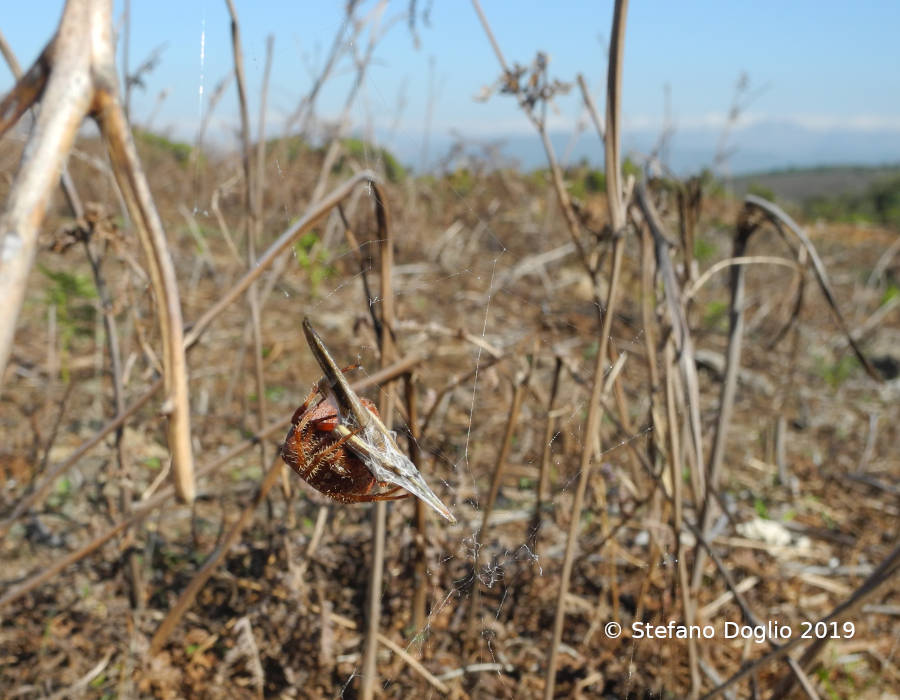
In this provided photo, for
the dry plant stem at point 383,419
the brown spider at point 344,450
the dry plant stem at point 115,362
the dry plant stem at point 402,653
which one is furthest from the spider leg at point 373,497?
the dry plant stem at point 115,362

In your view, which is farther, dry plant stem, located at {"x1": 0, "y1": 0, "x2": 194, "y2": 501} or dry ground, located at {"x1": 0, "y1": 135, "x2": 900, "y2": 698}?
dry ground, located at {"x1": 0, "y1": 135, "x2": 900, "y2": 698}

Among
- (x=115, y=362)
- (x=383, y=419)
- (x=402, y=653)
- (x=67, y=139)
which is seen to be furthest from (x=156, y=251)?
(x=115, y=362)

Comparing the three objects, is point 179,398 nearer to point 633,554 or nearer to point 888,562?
point 888,562

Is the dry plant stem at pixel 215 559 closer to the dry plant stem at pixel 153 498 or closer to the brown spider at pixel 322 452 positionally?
the dry plant stem at pixel 153 498

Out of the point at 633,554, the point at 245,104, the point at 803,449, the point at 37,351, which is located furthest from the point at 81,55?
the point at 37,351

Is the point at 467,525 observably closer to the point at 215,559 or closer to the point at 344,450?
the point at 215,559

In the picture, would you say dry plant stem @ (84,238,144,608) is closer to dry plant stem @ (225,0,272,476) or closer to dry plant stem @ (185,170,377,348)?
dry plant stem @ (225,0,272,476)

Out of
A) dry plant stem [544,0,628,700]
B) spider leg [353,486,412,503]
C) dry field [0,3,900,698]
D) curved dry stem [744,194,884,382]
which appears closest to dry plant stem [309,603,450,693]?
dry field [0,3,900,698]
